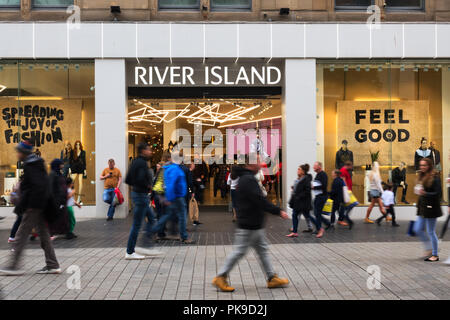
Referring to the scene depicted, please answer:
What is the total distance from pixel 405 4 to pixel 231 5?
18.4 ft

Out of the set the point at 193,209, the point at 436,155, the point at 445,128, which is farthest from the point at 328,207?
the point at 445,128

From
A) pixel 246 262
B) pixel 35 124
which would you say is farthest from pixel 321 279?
pixel 35 124

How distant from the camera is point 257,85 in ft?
52.9

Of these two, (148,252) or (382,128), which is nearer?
(148,252)

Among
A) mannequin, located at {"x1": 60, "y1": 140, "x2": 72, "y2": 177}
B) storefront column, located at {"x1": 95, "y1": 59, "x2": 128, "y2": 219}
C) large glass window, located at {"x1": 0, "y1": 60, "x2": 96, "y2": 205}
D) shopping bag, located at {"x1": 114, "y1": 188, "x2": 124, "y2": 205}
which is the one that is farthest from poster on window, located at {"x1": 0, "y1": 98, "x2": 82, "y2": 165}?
shopping bag, located at {"x1": 114, "y1": 188, "x2": 124, "y2": 205}

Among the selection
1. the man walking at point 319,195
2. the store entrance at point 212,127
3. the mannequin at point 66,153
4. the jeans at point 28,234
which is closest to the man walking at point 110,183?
the store entrance at point 212,127

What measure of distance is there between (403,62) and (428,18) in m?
1.54

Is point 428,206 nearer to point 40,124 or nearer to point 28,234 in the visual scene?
point 28,234

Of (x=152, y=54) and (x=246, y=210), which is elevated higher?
(x=152, y=54)

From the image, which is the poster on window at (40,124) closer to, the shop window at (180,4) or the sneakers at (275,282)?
the shop window at (180,4)

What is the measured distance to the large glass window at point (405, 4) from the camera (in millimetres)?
15891

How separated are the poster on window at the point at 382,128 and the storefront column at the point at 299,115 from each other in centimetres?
127

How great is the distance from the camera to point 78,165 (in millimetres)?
15969
